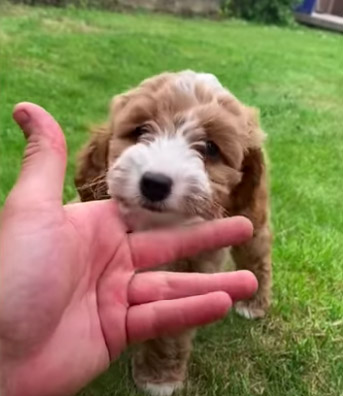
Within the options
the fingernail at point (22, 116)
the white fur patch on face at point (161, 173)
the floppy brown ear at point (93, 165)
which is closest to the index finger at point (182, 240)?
the white fur patch on face at point (161, 173)

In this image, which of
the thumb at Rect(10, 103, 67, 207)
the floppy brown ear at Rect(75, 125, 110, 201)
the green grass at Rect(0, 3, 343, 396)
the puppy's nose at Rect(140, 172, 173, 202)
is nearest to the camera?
the thumb at Rect(10, 103, 67, 207)

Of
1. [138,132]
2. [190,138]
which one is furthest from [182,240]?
[138,132]

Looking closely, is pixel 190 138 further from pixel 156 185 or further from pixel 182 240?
pixel 182 240

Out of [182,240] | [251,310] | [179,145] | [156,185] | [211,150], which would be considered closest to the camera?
[182,240]

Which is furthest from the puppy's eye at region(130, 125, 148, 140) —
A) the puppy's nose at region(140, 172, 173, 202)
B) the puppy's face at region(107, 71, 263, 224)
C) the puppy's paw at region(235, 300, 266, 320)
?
the puppy's paw at region(235, 300, 266, 320)

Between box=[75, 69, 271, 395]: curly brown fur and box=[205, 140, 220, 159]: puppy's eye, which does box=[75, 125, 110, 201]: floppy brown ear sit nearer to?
box=[75, 69, 271, 395]: curly brown fur
